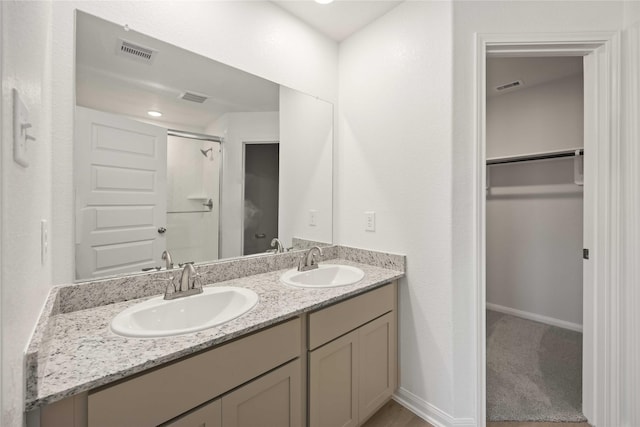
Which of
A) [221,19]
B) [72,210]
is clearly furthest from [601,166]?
[72,210]

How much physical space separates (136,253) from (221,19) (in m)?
1.26

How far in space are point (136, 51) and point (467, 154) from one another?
5.46ft

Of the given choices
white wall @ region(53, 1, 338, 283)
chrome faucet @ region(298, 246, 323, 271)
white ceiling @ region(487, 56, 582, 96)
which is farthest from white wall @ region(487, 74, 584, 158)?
chrome faucet @ region(298, 246, 323, 271)

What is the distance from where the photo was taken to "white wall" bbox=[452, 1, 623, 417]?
1466 millimetres

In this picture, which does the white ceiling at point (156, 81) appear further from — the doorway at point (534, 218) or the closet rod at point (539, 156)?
the closet rod at point (539, 156)

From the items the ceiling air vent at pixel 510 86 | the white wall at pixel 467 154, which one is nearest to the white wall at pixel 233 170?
the white wall at pixel 467 154

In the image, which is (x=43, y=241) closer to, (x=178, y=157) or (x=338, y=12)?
(x=178, y=157)

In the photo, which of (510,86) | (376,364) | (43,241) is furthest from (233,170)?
(510,86)

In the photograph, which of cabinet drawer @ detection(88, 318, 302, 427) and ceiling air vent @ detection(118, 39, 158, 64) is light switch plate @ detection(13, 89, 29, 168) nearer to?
cabinet drawer @ detection(88, 318, 302, 427)

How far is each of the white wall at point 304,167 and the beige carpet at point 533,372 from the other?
4.85ft

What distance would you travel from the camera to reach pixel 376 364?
5.12 feet

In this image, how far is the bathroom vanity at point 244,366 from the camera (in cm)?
73

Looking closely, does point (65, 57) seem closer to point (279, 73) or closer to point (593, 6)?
point (279, 73)

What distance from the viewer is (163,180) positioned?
1354mm
